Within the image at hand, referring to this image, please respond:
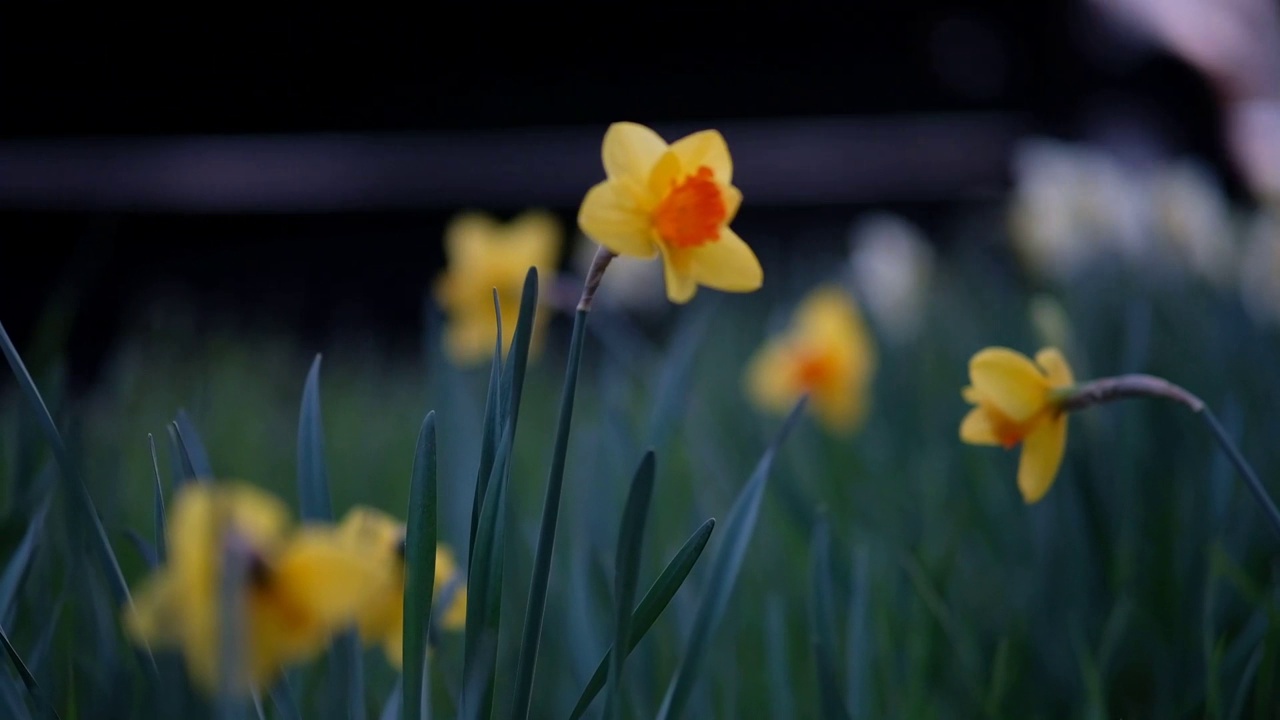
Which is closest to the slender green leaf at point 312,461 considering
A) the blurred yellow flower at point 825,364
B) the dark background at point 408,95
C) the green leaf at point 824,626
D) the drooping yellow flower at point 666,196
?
the drooping yellow flower at point 666,196

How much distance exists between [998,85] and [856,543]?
331 cm

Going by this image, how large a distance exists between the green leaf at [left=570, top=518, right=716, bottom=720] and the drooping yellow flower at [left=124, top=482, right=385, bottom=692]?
20cm

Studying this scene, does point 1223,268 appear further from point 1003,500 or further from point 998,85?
point 998,85

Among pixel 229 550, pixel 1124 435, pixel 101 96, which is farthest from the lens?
pixel 101 96

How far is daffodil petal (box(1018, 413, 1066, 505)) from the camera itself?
0.72 m

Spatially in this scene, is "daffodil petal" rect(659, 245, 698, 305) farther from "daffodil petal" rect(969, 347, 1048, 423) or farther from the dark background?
the dark background

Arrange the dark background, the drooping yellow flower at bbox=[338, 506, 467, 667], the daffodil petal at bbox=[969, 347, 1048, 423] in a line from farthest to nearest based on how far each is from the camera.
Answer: the dark background
the daffodil petal at bbox=[969, 347, 1048, 423]
the drooping yellow flower at bbox=[338, 506, 467, 667]

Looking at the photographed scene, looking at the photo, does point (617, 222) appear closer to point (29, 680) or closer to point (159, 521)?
point (159, 521)

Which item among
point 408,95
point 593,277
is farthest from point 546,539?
point 408,95

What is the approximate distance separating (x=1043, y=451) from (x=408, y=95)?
3231 mm

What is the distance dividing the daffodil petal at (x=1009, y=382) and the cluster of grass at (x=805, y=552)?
0.16 meters

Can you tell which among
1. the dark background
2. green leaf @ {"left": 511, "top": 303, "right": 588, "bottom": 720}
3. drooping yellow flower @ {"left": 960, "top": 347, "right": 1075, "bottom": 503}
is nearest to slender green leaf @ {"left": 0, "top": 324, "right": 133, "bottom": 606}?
green leaf @ {"left": 511, "top": 303, "right": 588, "bottom": 720}

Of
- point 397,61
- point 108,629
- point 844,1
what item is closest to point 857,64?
point 844,1

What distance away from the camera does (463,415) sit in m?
1.14
